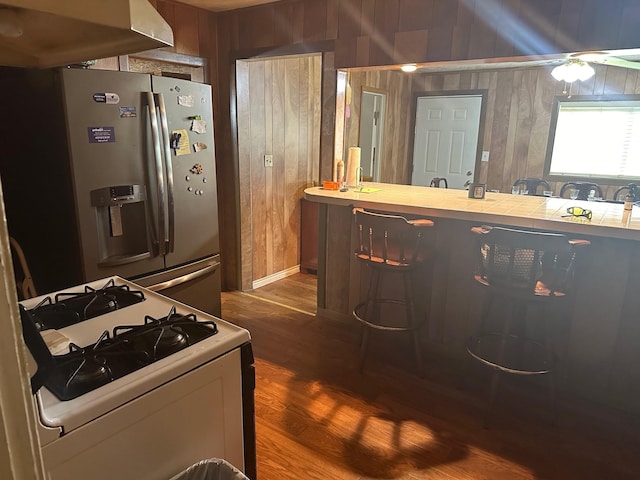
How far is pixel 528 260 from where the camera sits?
7.04 ft

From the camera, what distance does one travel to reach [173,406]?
114 centimetres

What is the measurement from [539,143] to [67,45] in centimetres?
549

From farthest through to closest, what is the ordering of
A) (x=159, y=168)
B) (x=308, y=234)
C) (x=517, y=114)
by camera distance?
(x=517, y=114) → (x=308, y=234) → (x=159, y=168)

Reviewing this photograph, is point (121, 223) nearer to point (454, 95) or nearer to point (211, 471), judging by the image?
point (211, 471)

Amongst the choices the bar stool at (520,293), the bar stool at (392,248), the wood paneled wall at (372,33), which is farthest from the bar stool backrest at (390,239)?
the wood paneled wall at (372,33)

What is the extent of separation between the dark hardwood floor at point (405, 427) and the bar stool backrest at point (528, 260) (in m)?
0.72

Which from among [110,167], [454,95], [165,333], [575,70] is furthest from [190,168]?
[454,95]

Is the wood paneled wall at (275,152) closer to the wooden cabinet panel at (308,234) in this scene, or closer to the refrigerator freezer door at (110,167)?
the wooden cabinet panel at (308,234)

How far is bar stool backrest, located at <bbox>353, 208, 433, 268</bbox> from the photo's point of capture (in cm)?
245

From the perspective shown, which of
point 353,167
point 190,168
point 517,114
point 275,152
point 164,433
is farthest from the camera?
point 517,114

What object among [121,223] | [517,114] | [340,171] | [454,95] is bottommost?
[121,223]

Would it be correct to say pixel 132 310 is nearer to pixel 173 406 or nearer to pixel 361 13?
pixel 173 406

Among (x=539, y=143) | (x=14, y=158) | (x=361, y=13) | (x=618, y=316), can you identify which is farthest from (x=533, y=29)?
(x=539, y=143)

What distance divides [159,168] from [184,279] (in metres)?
0.73
